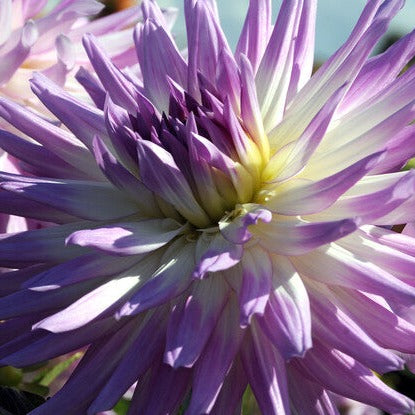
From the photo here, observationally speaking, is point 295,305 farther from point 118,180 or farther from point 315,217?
point 118,180

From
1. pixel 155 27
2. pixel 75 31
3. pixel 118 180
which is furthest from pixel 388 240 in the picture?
pixel 75 31

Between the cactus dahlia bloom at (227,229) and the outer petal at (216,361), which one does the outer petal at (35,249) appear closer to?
the cactus dahlia bloom at (227,229)

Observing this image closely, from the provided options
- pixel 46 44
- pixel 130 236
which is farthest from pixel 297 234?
pixel 46 44

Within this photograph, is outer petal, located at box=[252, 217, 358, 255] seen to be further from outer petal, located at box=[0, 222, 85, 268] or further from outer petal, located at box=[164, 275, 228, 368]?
outer petal, located at box=[0, 222, 85, 268]

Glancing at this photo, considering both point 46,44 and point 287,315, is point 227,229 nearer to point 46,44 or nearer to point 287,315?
point 287,315

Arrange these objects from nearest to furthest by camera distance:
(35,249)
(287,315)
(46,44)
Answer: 1. (287,315)
2. (35,249)
3. (46,44)

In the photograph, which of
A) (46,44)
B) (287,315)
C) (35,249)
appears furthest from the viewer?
(46,44)

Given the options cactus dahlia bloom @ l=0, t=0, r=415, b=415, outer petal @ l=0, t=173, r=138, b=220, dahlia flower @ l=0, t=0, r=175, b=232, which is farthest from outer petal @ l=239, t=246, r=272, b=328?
dahlia flower @ l=0, t=0, r=175, b=232

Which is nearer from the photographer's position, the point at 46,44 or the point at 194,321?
the point at 194,321

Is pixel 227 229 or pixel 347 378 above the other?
pixel 227 229
